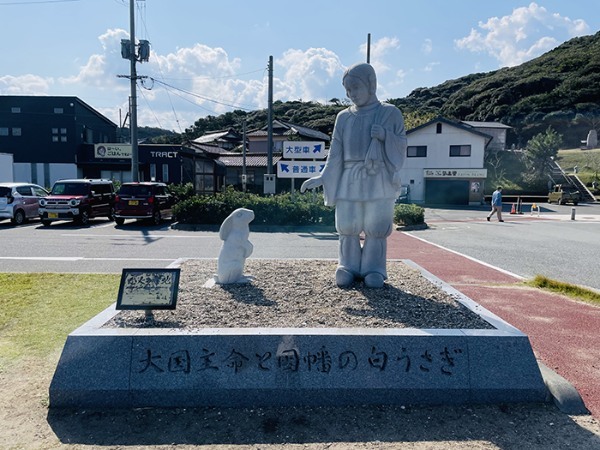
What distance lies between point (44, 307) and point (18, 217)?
12.5 metres

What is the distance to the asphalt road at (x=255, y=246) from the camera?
859cm

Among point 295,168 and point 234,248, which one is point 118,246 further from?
point 295,168

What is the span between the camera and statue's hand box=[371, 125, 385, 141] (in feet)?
15.5

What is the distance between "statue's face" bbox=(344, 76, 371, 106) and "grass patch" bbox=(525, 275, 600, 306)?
4.38 metres

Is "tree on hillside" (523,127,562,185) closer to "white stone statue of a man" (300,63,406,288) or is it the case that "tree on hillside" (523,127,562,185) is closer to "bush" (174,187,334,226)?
"bush" (174,187,334,226)

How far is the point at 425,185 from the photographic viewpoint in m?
33.4

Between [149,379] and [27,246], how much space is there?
9445 mm

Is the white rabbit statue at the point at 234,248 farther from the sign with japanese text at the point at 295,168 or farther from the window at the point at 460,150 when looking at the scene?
the window at the point at 460,150

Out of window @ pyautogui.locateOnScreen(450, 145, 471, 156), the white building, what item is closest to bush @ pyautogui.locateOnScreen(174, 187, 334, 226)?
the white building

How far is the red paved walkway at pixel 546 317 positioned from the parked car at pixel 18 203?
1448cm

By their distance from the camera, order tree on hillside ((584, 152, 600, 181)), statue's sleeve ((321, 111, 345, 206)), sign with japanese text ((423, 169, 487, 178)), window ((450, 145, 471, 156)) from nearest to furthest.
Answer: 1. statue's sleeve ((321, 111, 345, 206))
2. sign with japanese text ((423, 169, 487, 178))
3. window ((450, 145, 471, 156))
4. tree on hillside ((584, 152, 600, 181))

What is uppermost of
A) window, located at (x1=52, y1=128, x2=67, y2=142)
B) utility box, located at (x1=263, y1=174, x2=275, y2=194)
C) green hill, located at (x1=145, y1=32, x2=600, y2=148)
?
green hill, located at (x1=145, y1=32, x2=600, y2=148)

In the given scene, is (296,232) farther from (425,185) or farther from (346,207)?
(425,185)

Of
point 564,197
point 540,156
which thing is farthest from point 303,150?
point 540,156
